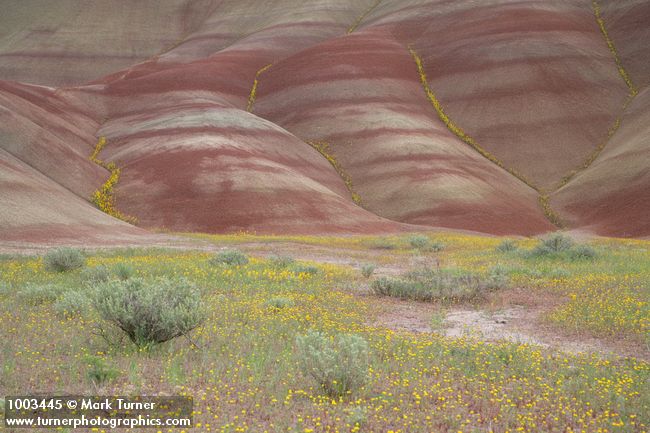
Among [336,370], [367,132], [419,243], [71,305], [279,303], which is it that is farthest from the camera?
[367,132]

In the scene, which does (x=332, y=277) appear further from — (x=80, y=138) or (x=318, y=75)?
(x=318, y=75)

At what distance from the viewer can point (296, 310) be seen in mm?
12656

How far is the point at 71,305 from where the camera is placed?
37.5ft

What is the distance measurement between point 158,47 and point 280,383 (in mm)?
126680

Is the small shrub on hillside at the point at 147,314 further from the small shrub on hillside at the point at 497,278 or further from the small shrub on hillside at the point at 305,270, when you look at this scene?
the small shrub on hillside at the point at 497,278

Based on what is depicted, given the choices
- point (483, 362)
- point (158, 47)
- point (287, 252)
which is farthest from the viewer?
point (158, 47)

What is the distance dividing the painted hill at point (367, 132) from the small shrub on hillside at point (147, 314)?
23970 millimetres

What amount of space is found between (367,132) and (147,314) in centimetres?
5588

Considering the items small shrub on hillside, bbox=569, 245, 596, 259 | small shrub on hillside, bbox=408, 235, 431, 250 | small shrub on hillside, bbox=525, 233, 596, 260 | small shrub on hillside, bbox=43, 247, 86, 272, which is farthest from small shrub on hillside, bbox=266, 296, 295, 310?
small shrub on hillside, bbox=408, 235, 431, 250

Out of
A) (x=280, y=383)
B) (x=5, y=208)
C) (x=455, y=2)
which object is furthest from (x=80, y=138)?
(x=455, y=2)

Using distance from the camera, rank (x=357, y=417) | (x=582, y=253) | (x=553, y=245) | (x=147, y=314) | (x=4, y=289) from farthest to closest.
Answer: (x=553, y=245)
(x=582, y=253)
(x=4, y=289)
(x=147, y=314)
(x=357, y=417)

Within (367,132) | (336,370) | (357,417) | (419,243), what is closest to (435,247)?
(419,243)

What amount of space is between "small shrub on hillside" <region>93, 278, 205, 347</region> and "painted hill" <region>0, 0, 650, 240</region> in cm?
2397

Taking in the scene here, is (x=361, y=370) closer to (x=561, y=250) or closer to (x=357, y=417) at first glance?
(x=357, y=417)
